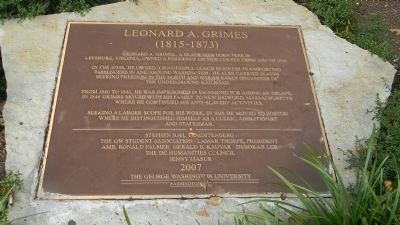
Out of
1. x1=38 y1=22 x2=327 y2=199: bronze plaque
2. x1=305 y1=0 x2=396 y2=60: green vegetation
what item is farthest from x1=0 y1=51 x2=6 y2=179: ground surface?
x1=305 y1=0 x2=396 y2=60: green vegetation

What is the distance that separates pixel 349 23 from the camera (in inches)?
179

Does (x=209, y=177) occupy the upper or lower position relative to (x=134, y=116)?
lower

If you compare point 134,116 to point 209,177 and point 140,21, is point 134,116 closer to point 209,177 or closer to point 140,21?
point 209,177

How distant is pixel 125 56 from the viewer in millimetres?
3783

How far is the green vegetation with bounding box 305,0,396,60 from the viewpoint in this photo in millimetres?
4383

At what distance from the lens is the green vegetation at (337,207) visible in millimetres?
2877

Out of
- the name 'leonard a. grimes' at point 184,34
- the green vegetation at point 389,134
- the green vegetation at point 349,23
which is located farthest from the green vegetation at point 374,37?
the name 'leonard a. grimes' at point 184,34

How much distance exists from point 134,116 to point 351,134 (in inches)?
58.4

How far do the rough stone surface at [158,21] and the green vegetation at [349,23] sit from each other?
0.22 meters

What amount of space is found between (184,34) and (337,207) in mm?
1802

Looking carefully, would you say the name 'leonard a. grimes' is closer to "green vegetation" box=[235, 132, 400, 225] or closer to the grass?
the grass

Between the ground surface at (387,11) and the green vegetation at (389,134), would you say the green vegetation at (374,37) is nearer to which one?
→ the ground surface at (387,11)

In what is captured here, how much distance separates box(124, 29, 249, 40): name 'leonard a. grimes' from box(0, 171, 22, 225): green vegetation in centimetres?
136

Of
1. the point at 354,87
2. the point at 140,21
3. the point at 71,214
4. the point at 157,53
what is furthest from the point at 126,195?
the point at 354,87
